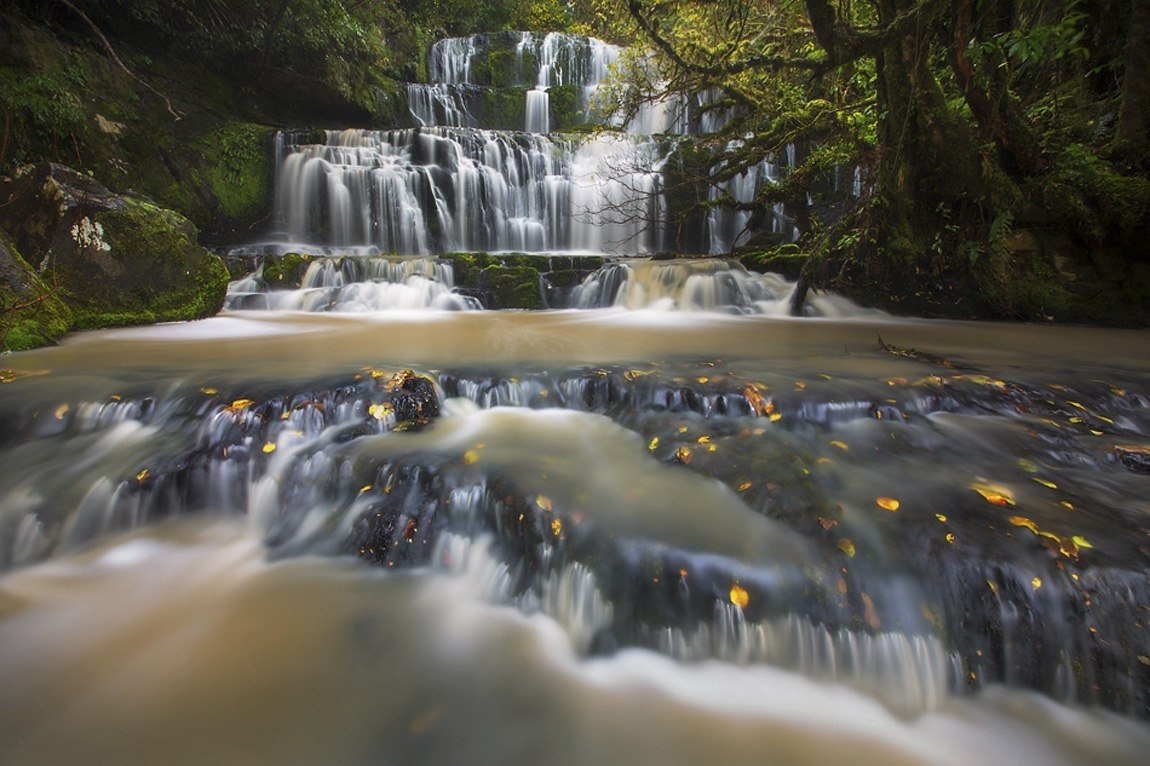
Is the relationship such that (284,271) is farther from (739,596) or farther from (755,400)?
(739,596)

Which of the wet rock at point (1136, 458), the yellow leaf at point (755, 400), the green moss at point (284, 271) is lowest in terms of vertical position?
the wet rock at point (1136, 458)

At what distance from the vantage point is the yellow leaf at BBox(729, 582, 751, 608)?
1754 mm

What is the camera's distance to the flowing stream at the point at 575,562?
1476mm

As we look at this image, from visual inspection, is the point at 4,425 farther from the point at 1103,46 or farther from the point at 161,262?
the point at 1103,46

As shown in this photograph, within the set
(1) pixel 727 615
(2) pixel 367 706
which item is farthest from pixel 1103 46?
(2) pixel 367 706

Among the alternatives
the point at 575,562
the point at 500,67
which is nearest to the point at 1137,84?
the point at 575,562

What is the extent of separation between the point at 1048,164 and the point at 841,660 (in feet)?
22.3

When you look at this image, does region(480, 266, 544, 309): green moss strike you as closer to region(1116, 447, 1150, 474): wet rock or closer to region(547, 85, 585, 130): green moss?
region(1116, 447, 1150, 474): wet rock

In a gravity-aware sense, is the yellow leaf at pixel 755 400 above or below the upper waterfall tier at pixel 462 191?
below

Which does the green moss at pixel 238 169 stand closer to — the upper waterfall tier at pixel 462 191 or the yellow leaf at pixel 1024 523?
the upper waterfall tier at pixel 462 191

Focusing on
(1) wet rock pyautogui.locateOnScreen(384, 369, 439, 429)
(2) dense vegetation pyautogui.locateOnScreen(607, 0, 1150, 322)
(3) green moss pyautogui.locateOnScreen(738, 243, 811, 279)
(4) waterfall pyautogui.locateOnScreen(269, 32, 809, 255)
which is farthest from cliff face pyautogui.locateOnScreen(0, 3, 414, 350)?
(3) green moss pyautogui.locateOnScreen(738, 243, 811, 279)

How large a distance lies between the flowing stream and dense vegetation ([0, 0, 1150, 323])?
2.18 m

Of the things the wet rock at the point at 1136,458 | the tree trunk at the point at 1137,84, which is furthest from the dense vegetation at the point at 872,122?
the wet rock at the point at 1136,458

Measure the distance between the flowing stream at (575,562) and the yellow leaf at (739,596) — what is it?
0.02 metres
